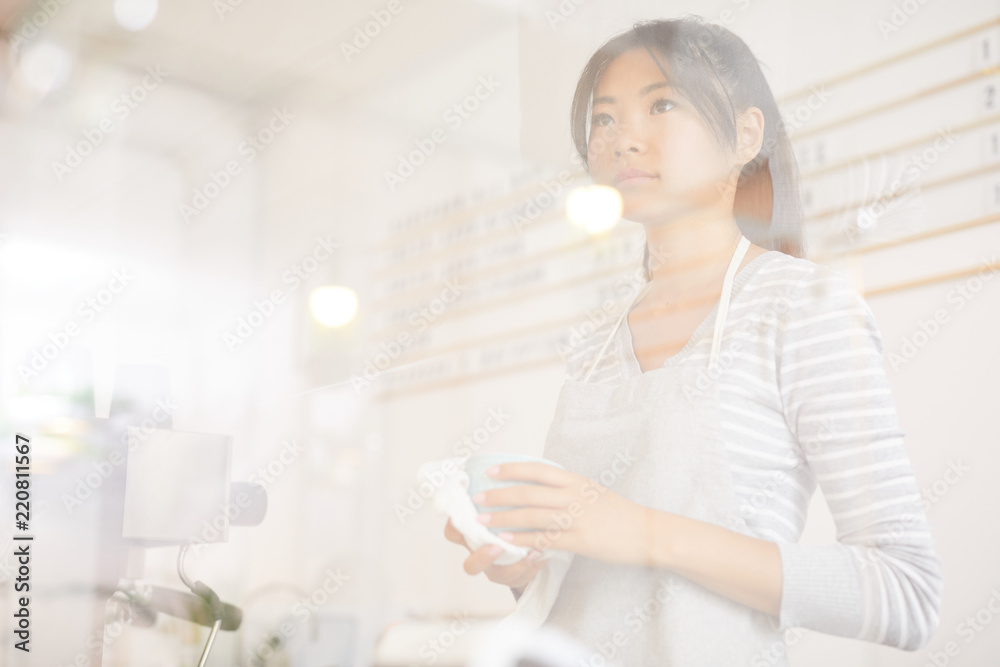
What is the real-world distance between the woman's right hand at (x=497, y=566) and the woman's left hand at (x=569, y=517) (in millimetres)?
16

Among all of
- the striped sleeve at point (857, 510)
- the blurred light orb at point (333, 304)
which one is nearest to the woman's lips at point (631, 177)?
the striped sleeve at point (857, 510)

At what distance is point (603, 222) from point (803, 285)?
15 centimetres

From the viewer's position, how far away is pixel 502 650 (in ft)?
1.55

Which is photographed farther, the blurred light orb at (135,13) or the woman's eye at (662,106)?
the blurred light orb at (135,13)

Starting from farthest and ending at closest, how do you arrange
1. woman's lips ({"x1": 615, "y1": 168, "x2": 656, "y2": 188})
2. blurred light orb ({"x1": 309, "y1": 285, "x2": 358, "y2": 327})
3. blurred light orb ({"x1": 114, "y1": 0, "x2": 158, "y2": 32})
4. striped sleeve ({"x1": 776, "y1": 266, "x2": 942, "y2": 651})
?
blurred light orb ({"x1": 114, "y1": 0, "x2": 158, "y2": 32}) < blurred light orb ({"x1": 309, "y1": 285, "x2": 358, "y2": 327}) < woman's lips ({"x1": 615, "y1": 168, "x2": 656, "y2": 188}) < striped sleeve ({"x1": 776, "y1": 266, "x2": 942, "y2": 651})

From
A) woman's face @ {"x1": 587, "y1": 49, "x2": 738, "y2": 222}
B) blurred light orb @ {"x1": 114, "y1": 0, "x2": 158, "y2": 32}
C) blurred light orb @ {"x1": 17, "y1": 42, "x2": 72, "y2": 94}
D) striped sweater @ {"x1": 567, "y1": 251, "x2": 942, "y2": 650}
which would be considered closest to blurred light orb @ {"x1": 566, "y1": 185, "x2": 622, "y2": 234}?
woman's face @ {"x1": 587, "y1": 49, "x2": 738, "y2": 222}

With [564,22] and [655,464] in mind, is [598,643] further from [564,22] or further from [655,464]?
[564,22]

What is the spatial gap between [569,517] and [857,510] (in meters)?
0.15

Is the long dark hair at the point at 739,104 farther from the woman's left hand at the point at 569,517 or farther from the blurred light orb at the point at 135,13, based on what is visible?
the blurred light orb at the point at 135,13

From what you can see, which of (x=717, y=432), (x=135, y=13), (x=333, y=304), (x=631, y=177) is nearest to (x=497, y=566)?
(x=717, y=432)

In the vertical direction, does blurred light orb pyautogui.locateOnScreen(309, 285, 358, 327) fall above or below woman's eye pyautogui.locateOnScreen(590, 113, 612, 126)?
below

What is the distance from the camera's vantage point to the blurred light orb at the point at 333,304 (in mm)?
749

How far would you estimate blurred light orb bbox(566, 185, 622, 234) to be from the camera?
1.75ft

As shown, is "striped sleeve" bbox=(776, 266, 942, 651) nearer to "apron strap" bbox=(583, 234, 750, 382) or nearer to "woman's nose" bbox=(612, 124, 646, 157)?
"apron strap" bbox=(583, 234, 750, 382)
